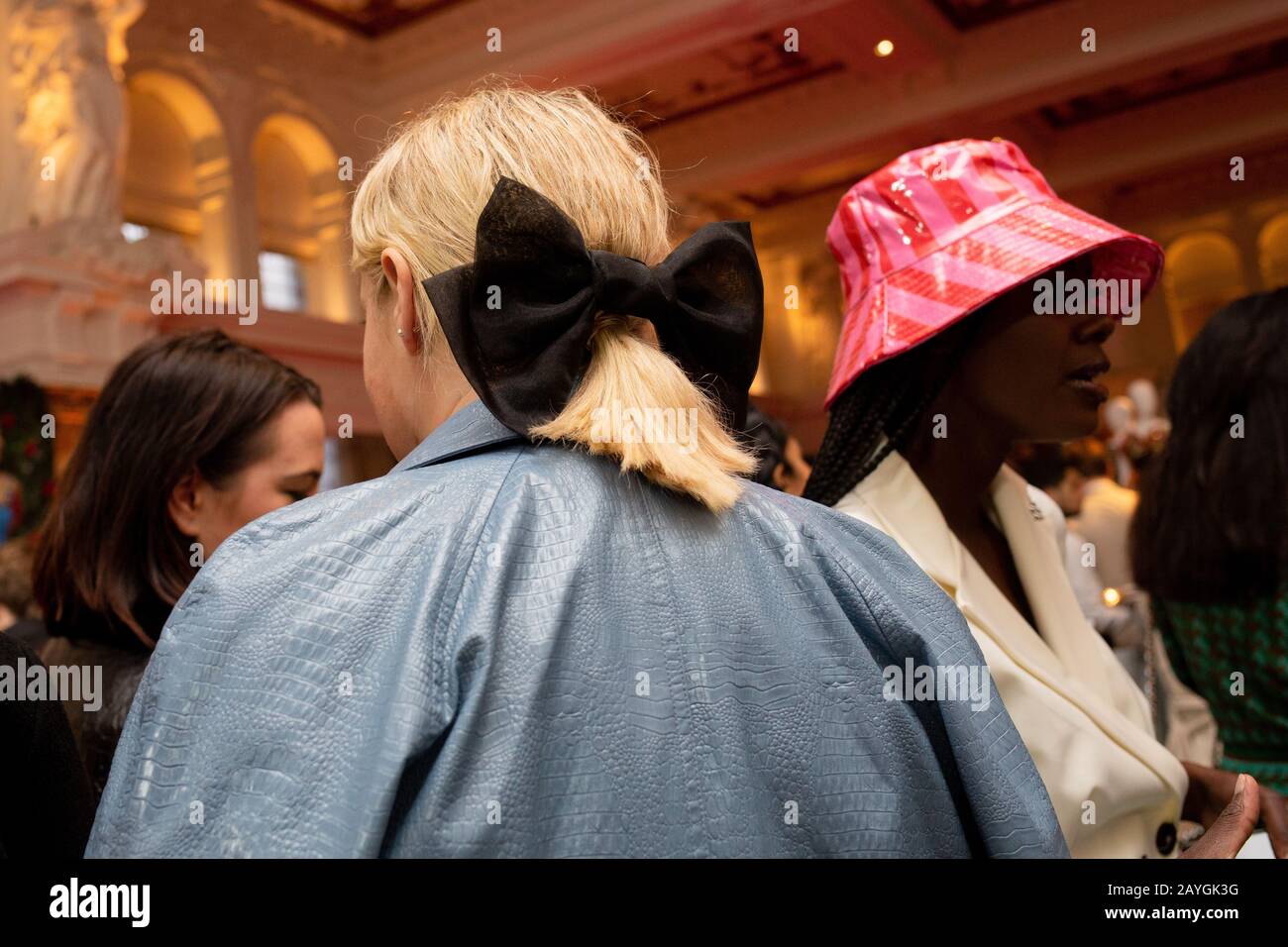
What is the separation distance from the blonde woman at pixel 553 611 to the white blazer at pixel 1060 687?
534mm

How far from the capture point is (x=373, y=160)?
121 centimetres

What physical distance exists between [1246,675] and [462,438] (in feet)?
5.98

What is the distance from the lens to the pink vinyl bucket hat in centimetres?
181

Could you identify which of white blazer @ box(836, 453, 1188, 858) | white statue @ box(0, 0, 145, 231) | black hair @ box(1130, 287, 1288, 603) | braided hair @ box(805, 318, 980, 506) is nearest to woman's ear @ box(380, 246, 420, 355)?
white blazer @ box(836, 453, 1188, 858)

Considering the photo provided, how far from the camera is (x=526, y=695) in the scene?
86cm

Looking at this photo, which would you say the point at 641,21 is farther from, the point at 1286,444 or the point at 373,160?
the point at 373,160

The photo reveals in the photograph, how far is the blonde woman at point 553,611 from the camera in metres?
0.84

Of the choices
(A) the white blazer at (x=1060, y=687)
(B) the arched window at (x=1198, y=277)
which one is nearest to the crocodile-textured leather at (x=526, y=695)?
(A) the white blazer at (x=1060, y=687)

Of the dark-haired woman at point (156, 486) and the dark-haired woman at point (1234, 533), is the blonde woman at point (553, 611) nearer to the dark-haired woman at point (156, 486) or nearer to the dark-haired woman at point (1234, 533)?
the dark-haired woman at point (156, 486)

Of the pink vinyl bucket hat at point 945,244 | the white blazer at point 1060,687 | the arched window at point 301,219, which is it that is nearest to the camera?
the white blazer at point 1060,687

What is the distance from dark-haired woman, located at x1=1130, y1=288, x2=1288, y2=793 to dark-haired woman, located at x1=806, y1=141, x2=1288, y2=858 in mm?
333

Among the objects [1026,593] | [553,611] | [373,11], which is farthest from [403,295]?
[373,11]

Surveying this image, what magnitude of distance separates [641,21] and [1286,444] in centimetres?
782

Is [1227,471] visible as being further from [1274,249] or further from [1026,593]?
[1274,249]
